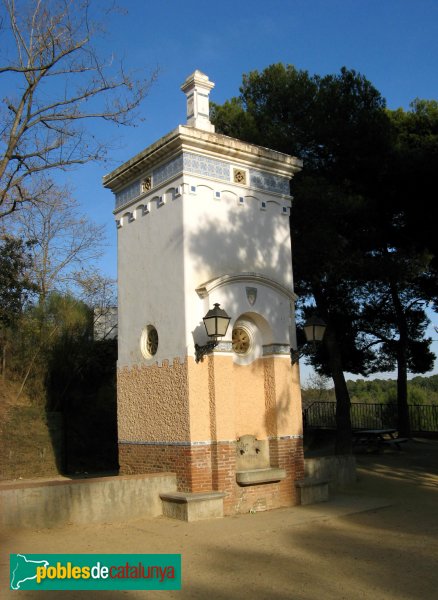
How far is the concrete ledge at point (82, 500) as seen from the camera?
835cm

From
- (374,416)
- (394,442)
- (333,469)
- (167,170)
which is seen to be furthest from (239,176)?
(374,416)

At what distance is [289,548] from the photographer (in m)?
7.55

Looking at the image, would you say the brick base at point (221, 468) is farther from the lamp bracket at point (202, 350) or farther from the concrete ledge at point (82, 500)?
the lamp bracket at point (202, 350)

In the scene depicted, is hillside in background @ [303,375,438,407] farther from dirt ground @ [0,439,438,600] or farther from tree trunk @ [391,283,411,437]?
dirt ground @ [0,439,438,600]

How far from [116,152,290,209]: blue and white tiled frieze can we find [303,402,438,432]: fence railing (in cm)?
1610

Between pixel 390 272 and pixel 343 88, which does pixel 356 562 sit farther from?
pixel 343 88

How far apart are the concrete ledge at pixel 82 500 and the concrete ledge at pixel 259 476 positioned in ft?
3.66

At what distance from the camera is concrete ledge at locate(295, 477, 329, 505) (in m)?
10.8

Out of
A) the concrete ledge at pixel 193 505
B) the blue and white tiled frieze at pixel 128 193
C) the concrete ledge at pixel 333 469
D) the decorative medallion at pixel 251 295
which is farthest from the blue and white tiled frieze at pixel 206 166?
the concrete ledge at pixel 333 469

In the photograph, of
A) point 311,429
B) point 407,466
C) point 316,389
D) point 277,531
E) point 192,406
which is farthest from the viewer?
point 316,389

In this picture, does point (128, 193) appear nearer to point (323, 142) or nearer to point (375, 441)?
point (323, 142)

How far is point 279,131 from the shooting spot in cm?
1686

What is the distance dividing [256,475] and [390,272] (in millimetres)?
8771

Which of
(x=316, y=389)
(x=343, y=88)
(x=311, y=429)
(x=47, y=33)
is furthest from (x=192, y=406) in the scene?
(x=316, y=389)
